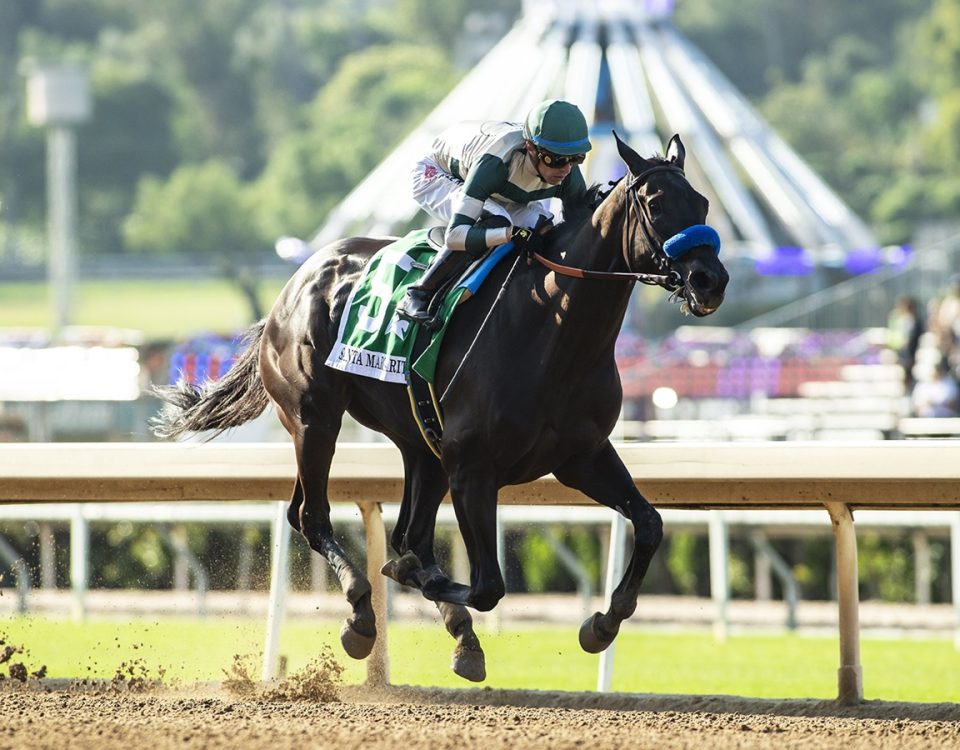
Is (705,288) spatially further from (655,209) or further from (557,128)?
(557,128)

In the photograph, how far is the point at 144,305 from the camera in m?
63.8

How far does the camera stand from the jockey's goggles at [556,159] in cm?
528

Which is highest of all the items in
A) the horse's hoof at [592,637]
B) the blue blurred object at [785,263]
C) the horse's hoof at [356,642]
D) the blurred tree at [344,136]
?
the blurred tree at [344,136]

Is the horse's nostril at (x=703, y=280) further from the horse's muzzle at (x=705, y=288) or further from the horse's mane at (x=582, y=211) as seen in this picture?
the horse's mane at (x=582, y=211)

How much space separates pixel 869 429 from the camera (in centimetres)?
1159

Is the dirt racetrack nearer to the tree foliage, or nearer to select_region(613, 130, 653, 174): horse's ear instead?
select_region(613, 130, 653, 174): horse's ear

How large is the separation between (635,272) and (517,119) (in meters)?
20.0

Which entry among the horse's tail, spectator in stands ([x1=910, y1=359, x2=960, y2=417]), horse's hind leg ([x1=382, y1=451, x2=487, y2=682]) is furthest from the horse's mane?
spectator in stands ([x1=910, y1=359, x2=960, y2=417])

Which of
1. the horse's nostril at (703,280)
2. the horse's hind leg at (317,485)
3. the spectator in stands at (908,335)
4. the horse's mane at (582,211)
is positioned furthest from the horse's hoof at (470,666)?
the spectator in stands at (908,335)

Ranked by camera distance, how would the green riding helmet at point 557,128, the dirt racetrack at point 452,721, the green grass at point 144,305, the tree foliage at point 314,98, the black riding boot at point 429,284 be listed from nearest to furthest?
the dirt racetrack at point 452,721 → the green riding helmet at point 557,128 → the black riding boot at point 429,284 → the green grass at point 144,305 → the tree foliage at point 314,98

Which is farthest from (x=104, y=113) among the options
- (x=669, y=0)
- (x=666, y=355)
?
(x=666, y=355)

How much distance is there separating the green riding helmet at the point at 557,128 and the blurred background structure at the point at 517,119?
222 cm

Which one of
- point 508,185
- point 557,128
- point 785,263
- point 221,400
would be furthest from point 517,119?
point 557,128

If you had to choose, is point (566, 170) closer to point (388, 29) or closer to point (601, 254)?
point (601, 254)
